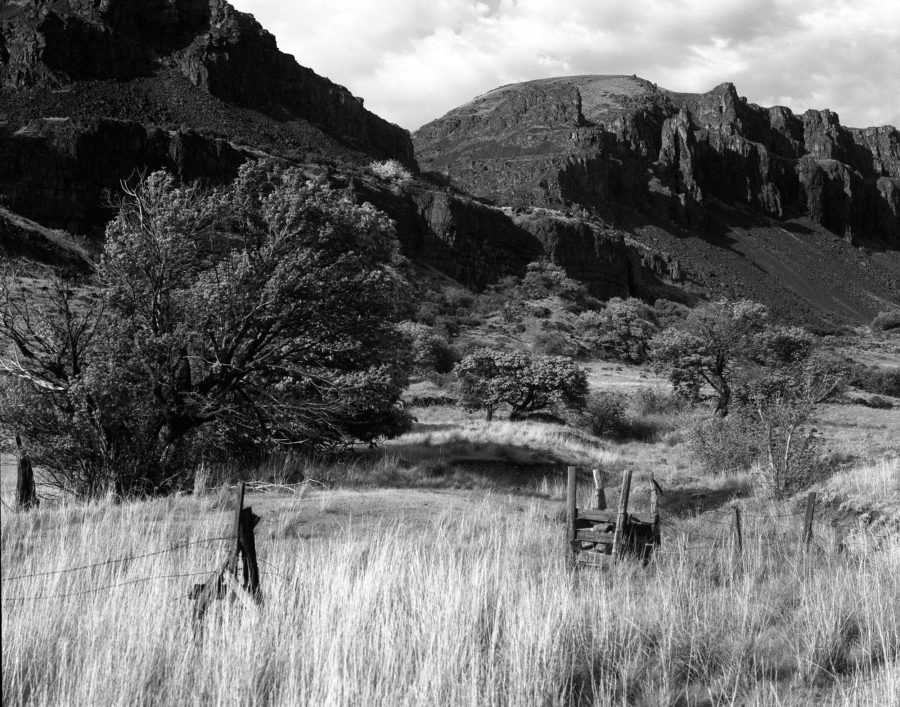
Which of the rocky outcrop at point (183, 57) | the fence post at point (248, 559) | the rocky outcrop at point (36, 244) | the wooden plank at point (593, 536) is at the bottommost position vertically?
the wooden plank at point (593, 536)

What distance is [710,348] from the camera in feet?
103

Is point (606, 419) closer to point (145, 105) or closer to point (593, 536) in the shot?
point (593, 536)

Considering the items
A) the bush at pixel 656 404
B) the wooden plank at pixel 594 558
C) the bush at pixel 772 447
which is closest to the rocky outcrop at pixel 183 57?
the bush at pixel 656 404

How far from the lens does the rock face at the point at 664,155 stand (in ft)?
406

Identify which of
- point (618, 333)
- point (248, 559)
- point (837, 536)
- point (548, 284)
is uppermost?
point (548, 284)

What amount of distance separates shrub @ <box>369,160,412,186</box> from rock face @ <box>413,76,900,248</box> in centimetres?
2699

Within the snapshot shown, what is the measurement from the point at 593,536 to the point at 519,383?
2437 cm

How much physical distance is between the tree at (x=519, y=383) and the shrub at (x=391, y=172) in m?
48.5

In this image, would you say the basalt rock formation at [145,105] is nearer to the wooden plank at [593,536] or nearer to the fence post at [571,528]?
the fence post at [571,528]

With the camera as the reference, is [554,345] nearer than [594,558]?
No

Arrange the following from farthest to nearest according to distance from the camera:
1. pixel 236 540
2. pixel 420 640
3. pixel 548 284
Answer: pixel 548 284 → pixel 236 540 → pixel 420 640

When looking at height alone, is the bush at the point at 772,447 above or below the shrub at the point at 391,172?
below

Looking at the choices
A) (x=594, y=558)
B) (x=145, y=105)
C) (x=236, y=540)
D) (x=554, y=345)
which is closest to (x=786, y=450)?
(x=594, y=558)

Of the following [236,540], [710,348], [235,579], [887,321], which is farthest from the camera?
[887,321]
